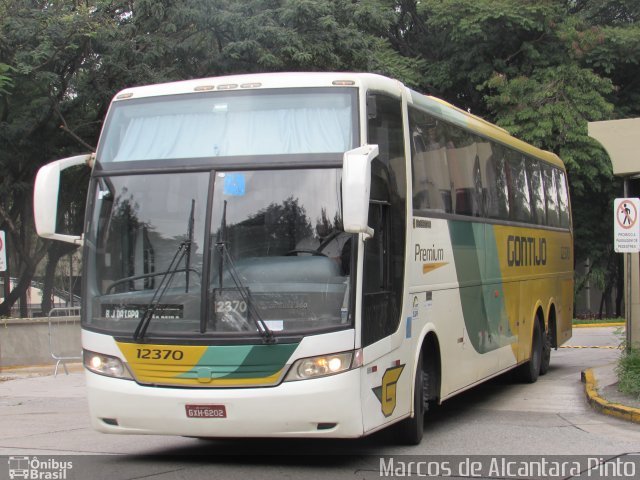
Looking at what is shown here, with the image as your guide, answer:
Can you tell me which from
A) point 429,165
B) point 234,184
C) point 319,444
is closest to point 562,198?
point 429,165

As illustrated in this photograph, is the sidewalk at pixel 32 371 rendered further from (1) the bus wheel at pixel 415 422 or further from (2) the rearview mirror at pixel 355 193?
(2) the rearview mirror at pixel 355 193

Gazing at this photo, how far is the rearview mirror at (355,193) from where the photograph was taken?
689 centimetres

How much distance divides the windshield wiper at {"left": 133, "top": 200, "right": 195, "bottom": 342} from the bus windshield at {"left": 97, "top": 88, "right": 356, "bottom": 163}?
2.72 feet

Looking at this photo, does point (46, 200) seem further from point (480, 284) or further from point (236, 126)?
point (480, 284)

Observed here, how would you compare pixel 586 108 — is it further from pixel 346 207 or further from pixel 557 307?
pixel 346 207

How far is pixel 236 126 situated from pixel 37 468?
3575 millimetres

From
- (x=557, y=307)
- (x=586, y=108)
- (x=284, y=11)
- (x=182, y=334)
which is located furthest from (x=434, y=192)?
(x=586, y=108)

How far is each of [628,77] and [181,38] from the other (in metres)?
13.6

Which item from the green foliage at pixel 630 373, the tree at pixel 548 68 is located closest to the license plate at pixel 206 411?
the green foliage at pixel 630 373

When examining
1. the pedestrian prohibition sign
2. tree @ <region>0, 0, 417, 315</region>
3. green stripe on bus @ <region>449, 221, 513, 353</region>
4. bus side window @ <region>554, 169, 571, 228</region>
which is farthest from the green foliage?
tree @ <region>0, 0, 417, 315</region>

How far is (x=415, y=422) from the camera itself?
29.3 ft

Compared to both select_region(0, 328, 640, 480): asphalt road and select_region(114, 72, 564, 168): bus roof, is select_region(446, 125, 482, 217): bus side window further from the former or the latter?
select_region(0, 328, 640, 480): asphalt road

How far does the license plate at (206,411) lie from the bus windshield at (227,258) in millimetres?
612

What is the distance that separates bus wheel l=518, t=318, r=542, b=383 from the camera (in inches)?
576
